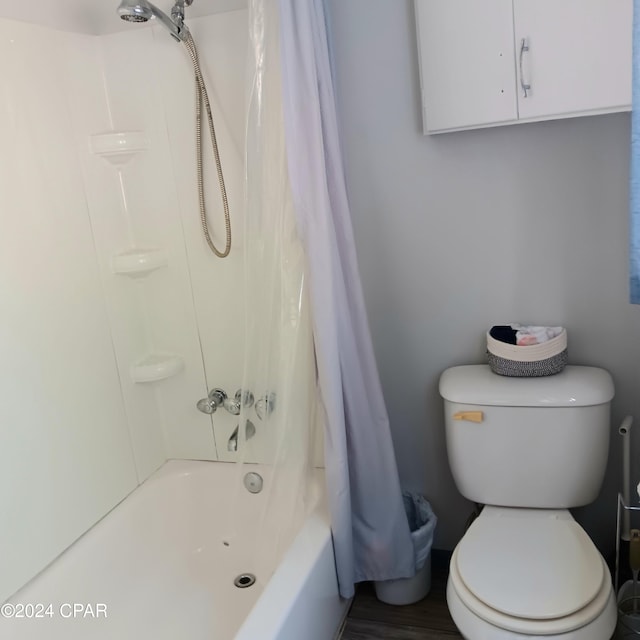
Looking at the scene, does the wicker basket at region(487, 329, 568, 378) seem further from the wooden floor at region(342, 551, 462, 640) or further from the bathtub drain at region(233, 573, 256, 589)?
the bathtub drain at region(233, 573, 256, 589)

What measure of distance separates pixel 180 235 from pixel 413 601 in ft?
4.46

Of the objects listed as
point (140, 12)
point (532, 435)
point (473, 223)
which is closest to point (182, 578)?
point (532, 435)

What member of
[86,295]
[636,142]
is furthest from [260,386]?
[636,142]

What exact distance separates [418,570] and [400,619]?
0.16 m

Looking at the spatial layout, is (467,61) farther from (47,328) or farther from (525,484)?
(47,328)

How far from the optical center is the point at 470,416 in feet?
5.94

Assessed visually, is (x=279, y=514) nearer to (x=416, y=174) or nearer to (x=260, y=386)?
(x=260, y=386)

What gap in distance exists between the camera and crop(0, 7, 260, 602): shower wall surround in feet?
5.59

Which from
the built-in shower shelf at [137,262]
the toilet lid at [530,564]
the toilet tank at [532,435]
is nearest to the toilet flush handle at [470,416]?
the toilet tank at [532,435]

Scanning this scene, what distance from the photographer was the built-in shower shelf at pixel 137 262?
205 centimetres

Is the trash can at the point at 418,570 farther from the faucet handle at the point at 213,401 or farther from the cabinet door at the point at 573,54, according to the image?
the cabinet door at the point at 573,54

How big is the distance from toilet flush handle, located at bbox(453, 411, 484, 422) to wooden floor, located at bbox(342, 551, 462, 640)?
64 centimetres

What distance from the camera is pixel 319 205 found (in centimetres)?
161

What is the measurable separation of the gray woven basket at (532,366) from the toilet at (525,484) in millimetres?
18
